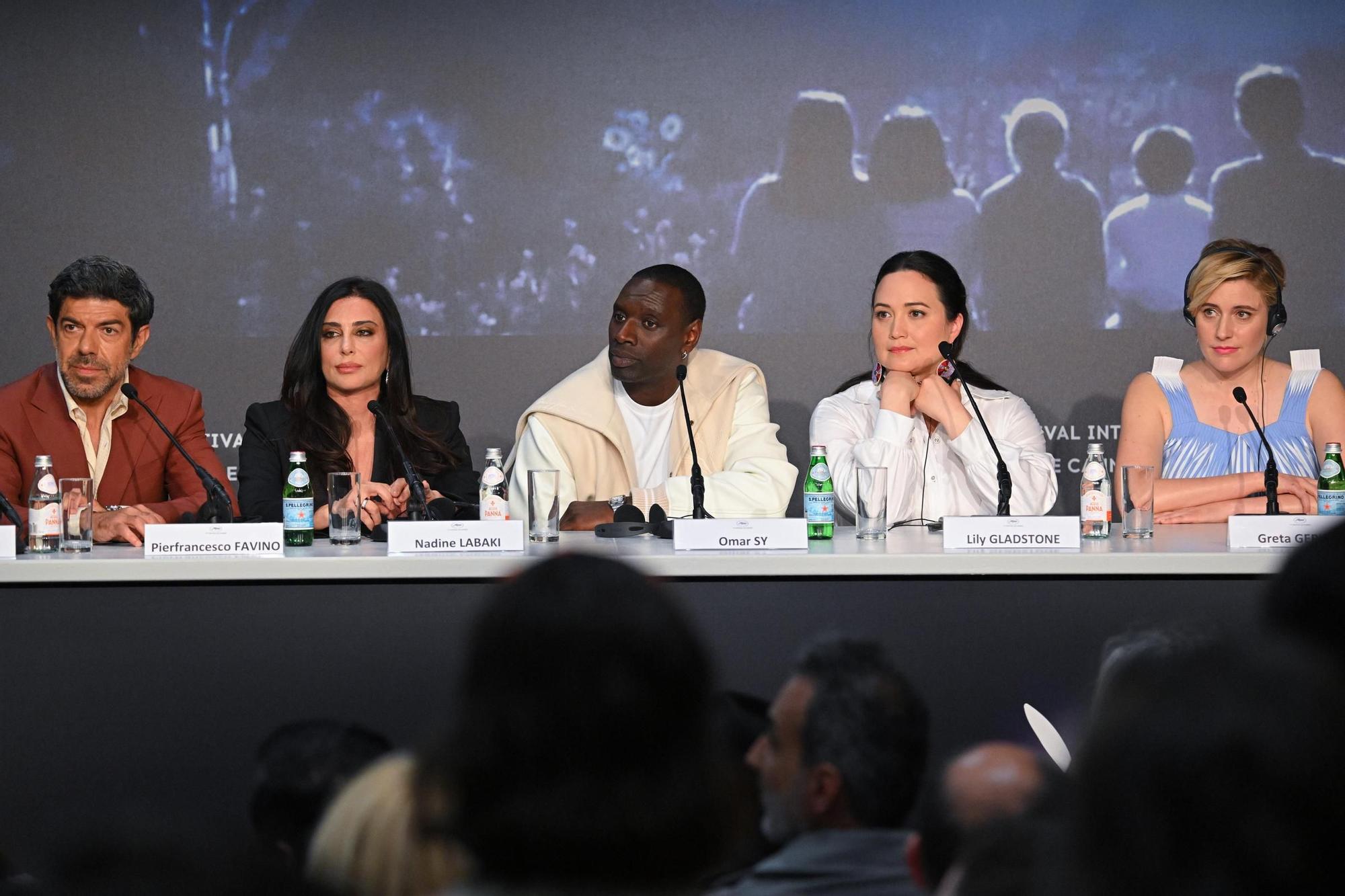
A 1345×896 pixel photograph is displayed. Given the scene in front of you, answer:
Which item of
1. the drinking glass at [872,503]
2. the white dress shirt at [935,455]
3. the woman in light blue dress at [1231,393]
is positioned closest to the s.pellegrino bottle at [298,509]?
the drinking glass at [872,503]

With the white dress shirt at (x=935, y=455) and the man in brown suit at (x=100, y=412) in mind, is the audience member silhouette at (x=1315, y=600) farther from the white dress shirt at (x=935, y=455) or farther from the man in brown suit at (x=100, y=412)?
the man in brown suit at (x=100, y=412)

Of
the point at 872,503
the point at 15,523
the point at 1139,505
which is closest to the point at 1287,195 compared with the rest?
the point at 1139,505

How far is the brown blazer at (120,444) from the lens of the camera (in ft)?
11.4

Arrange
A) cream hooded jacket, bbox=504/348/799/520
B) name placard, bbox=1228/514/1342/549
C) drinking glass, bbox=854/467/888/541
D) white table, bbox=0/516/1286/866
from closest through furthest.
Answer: white table, bbox=0/516/1286/866 → name placard, bbox=1228/514/1342/549 → drinking glass, bbox=854/467/888/541 → cream hooded jacket, bbox=504/348/799/520

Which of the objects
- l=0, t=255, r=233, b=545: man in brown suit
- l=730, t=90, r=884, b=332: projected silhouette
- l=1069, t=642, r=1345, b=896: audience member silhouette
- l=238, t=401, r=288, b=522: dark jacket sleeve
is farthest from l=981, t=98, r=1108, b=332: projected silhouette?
l=1069, t=642, r=1345, b=896: audience member silhouette

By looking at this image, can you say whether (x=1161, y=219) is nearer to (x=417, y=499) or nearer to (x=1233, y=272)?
(x=1233, y=272)

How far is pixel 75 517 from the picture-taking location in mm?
2805

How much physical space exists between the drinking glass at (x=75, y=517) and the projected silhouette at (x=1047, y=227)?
316cm

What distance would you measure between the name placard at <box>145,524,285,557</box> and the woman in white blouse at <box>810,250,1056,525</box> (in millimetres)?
1549

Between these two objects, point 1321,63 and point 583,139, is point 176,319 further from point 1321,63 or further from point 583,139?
point 1321,63

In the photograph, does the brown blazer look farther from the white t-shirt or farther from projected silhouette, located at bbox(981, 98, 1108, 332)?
projected silhouette, located at bbox(981, 98, 1108, 332)

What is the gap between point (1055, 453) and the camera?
4.84 meters

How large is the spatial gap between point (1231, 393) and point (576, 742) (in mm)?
3375

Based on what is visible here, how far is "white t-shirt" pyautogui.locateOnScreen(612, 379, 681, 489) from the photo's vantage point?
3.96m
